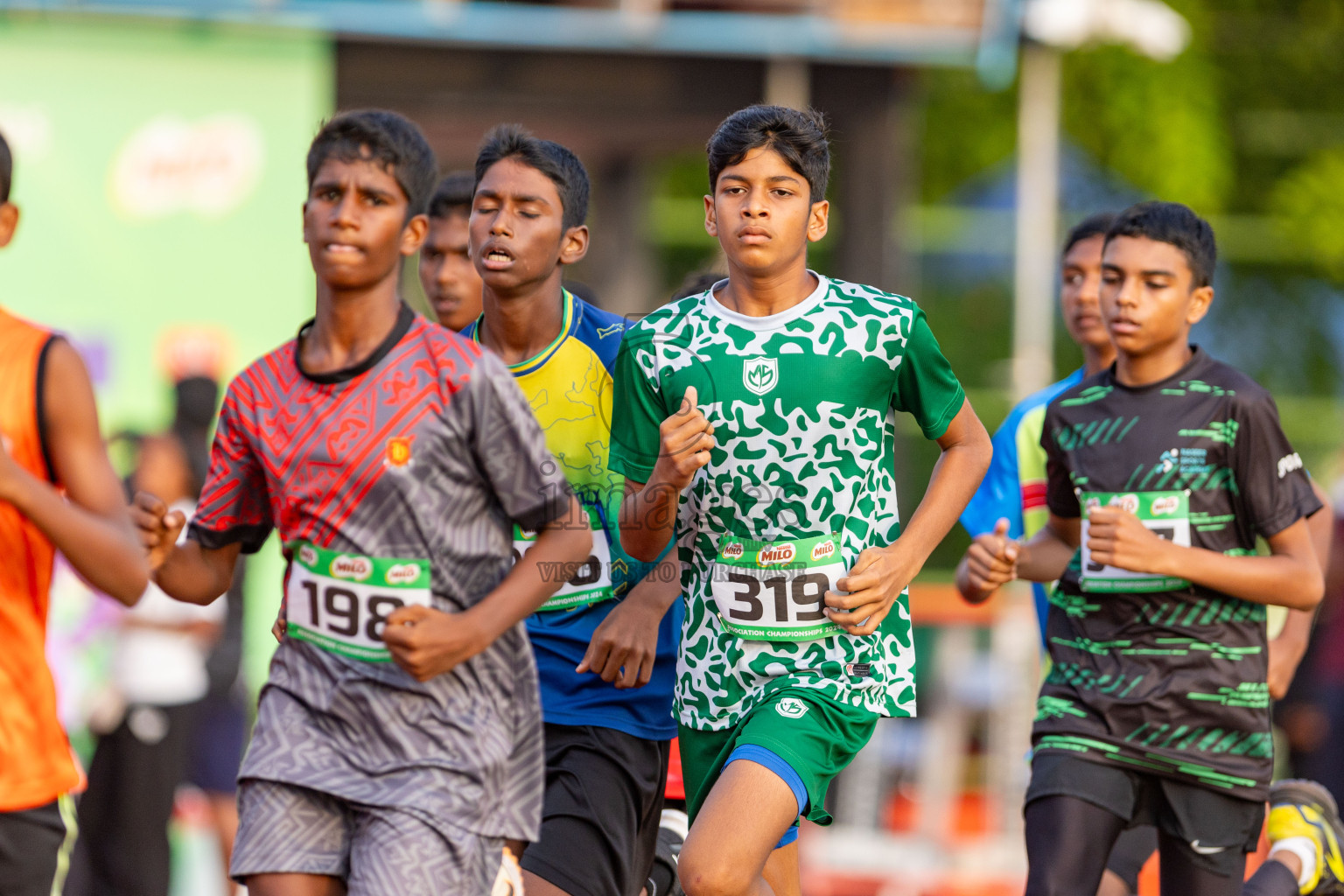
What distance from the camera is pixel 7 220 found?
3.60m

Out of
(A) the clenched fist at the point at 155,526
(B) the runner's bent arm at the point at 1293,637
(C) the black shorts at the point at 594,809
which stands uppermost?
(A) the clenched fist at the point at 155,526

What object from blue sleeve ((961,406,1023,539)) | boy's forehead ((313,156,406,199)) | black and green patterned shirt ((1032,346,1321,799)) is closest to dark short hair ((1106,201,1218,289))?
black and green patterned shirt ((1032,346,1321,799))

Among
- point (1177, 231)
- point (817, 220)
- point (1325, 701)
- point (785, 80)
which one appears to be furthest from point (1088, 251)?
point (785, 80)

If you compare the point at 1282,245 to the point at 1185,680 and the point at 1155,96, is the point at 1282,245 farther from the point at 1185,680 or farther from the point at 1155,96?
the point at 1185,680

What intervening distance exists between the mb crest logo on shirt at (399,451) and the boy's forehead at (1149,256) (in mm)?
2277

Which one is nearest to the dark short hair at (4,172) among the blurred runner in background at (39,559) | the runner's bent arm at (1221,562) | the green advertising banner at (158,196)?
the blurred runner in background at (39,559)

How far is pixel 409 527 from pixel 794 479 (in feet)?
3.39

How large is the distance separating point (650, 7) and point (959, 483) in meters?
5.98

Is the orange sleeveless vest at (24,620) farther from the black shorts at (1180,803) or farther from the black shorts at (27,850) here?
the black shorts at (1180,803)

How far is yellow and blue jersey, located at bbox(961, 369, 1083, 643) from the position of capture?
5445 mm

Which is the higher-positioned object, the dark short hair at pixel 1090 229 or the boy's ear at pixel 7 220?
the dark short hair at pixel 1090 229

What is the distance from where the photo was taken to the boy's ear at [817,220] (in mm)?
4289

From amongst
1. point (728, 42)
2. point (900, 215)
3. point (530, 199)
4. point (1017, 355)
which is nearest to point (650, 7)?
point (728, 42)

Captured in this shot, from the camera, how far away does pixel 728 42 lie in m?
9.65
